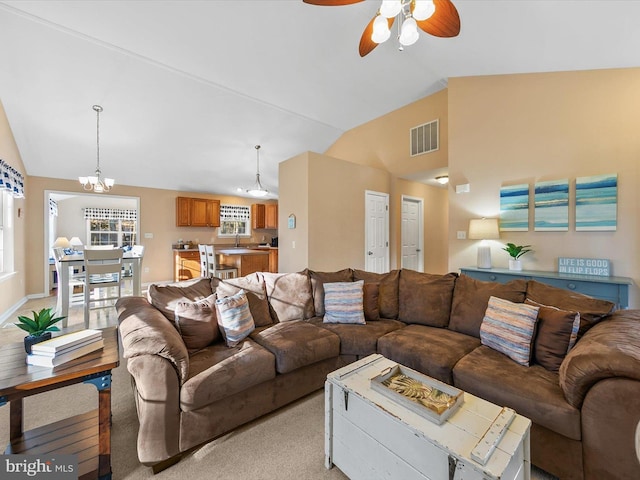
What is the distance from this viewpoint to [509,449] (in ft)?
3.40

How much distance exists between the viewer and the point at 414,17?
Answer: 1682mm

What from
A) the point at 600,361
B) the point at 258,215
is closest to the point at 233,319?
the point at 600,361

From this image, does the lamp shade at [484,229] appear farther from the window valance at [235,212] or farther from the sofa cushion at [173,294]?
the window valance at [235,212]

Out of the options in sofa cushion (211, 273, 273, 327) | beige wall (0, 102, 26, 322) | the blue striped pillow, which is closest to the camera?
sofa cushion (211, 273, 273, 327)

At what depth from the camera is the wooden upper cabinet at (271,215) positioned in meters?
8.38

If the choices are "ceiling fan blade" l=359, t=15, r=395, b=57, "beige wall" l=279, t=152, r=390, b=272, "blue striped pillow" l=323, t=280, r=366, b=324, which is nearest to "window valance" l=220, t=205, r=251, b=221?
"beige wall" l=279, t=152, r=390, b=272

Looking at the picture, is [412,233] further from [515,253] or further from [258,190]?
[258,190]

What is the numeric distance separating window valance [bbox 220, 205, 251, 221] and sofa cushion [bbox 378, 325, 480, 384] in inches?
265

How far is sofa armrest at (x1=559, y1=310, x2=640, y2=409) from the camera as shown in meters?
1.26

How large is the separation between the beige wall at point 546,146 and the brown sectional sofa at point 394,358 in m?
1.54

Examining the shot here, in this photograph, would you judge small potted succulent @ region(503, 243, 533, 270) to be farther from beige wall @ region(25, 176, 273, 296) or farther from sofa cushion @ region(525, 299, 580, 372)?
beige wall @ region(25, 176, 273, 296)

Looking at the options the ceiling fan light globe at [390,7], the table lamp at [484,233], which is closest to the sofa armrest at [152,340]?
the ceiling fan light globe at [390,7]

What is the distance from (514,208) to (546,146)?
783 millimetres

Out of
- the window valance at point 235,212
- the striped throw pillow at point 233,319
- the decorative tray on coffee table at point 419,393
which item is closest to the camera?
the decorative tray on coffee table at point 419,393
